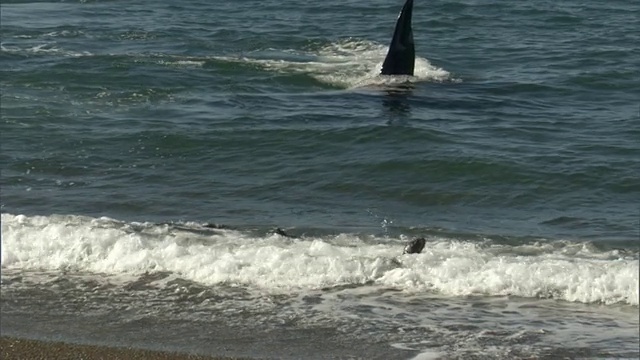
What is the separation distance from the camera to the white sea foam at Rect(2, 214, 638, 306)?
1098 centimetres

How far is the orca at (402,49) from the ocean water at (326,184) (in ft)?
0.92

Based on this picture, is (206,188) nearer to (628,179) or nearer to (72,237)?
(72,237)

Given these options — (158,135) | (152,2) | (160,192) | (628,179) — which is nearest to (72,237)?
(160,192)

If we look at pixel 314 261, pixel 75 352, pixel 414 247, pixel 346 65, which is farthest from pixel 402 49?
pixel 75 352

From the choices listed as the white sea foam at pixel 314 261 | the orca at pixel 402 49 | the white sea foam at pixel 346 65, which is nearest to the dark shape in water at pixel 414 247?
the white sea foam at pixel 314 261

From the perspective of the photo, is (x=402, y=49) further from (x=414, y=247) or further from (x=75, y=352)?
(x=75, y=352)

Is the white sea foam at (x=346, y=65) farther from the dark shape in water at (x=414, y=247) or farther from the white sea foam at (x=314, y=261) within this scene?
the dark shape in water at (x=414, y=247)

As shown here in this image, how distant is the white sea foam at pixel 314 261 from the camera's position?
1098 cm

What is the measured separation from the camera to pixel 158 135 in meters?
17.2

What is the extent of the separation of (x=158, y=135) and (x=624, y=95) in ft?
22.3

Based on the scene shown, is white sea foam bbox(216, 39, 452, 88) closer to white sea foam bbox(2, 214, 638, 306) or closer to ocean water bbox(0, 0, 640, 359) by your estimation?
ocean water bbox(0, 0, 640, 359)

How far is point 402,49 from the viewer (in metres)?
19.7

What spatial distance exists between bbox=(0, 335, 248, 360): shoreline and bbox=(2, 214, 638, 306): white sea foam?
1.88 metres

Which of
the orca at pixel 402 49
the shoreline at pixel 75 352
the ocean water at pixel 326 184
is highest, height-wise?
the orca at pixel 402 49
